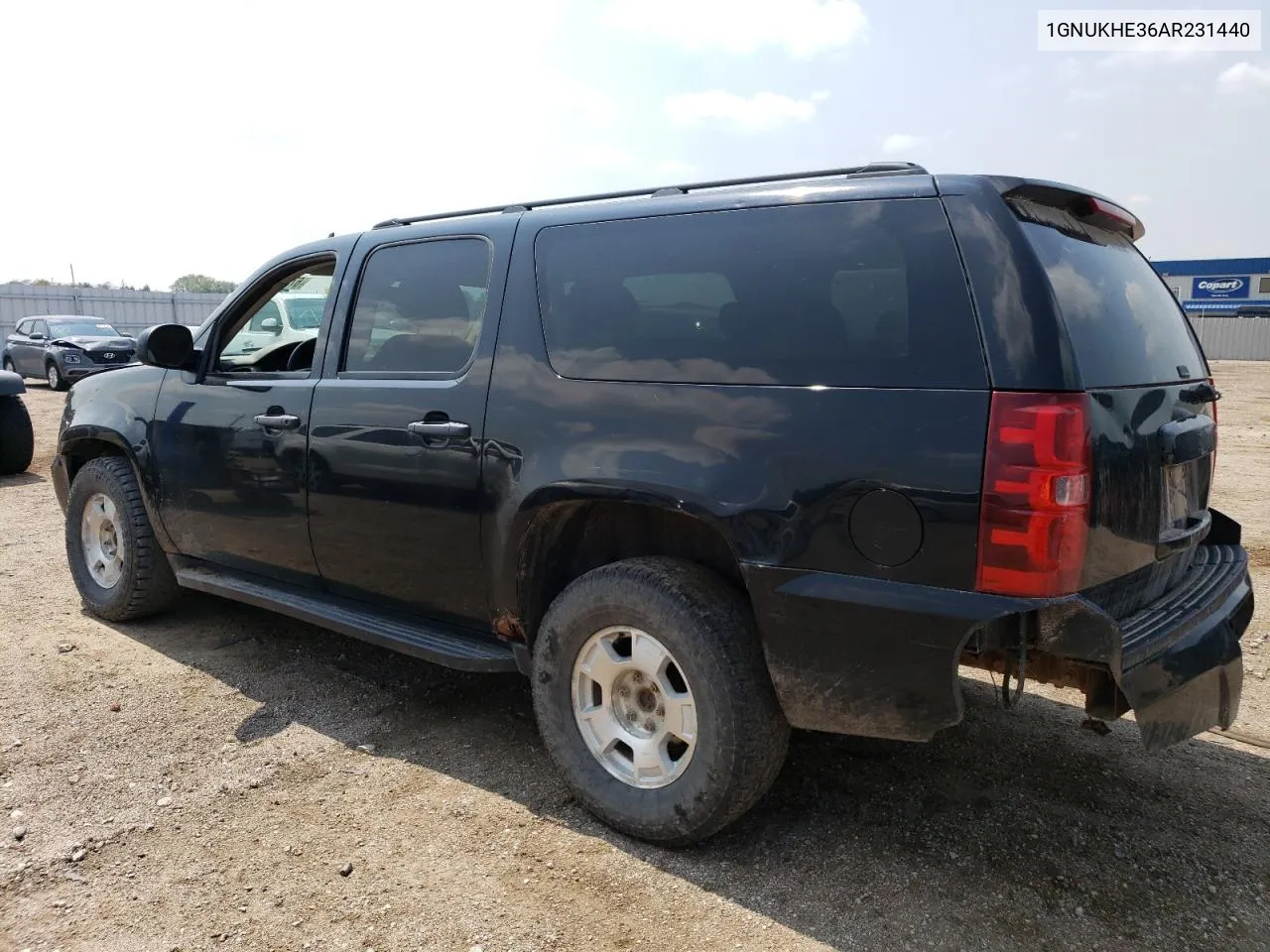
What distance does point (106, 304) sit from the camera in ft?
111

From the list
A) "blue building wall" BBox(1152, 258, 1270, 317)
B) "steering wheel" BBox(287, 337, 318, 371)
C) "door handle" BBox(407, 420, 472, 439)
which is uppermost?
"blue building wall" BBox(1152, 258, 1270, 317)

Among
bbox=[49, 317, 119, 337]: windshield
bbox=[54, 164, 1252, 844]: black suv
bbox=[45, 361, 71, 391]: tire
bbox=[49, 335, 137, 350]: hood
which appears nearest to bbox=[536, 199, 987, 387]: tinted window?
bbox=[54, 164, 1252, 844]: black suv

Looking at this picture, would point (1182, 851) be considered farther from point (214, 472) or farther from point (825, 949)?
point (214, 472)

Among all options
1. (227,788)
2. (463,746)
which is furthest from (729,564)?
(227,788)

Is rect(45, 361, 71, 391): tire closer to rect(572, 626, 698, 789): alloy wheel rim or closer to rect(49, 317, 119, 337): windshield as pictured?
rect(49, 317, 119, 337): windshield

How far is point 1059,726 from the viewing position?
3.70m

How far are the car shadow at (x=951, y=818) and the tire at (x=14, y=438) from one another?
686cm

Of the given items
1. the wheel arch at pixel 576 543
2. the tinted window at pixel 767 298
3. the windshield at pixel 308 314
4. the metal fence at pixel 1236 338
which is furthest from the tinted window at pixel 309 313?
the metal fence at pixel 1236 338

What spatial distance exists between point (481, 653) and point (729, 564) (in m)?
0.99

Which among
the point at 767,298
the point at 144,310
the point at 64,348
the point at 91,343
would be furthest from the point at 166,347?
the point at 144,310

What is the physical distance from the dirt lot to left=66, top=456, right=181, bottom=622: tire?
1.86ft

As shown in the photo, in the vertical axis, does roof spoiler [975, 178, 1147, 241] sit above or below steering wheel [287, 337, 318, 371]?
above

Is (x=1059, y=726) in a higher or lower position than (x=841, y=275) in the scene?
lower

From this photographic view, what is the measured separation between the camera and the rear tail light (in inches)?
87.4
